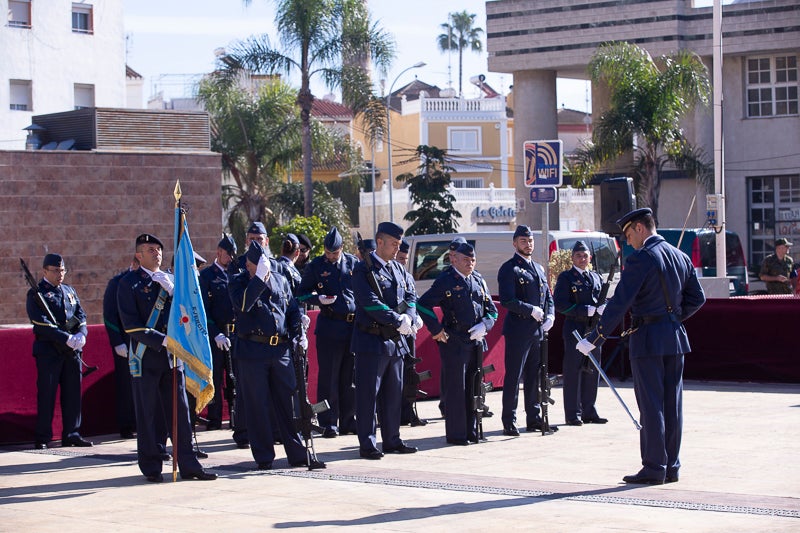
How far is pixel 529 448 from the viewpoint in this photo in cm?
1181

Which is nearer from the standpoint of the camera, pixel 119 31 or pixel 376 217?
pixel 119 31

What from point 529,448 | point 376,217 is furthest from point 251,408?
point 376,217

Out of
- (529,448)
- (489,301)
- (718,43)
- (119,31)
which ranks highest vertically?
(119,31)

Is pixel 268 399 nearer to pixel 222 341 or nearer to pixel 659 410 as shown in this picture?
pixel 222 341

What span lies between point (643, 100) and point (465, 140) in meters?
37.4

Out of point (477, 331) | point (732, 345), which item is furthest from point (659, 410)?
point (732, 345)

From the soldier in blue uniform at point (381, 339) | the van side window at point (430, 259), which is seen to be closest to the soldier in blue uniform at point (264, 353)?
the soldier in blue uniform at point (381, 339)

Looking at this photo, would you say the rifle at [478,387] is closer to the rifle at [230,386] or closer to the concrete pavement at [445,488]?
the concrete pavement at [445,488]

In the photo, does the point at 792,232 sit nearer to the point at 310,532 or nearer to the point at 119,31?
the point at 119,31

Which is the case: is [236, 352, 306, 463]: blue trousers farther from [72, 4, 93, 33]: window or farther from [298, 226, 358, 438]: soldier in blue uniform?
[72, 4, 93, 33]: window

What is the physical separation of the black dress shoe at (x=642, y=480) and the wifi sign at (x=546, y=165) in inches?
256

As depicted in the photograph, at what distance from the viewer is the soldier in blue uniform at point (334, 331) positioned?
Answer: 13.1m

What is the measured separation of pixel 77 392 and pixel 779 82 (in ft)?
105

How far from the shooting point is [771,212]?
40.2m
